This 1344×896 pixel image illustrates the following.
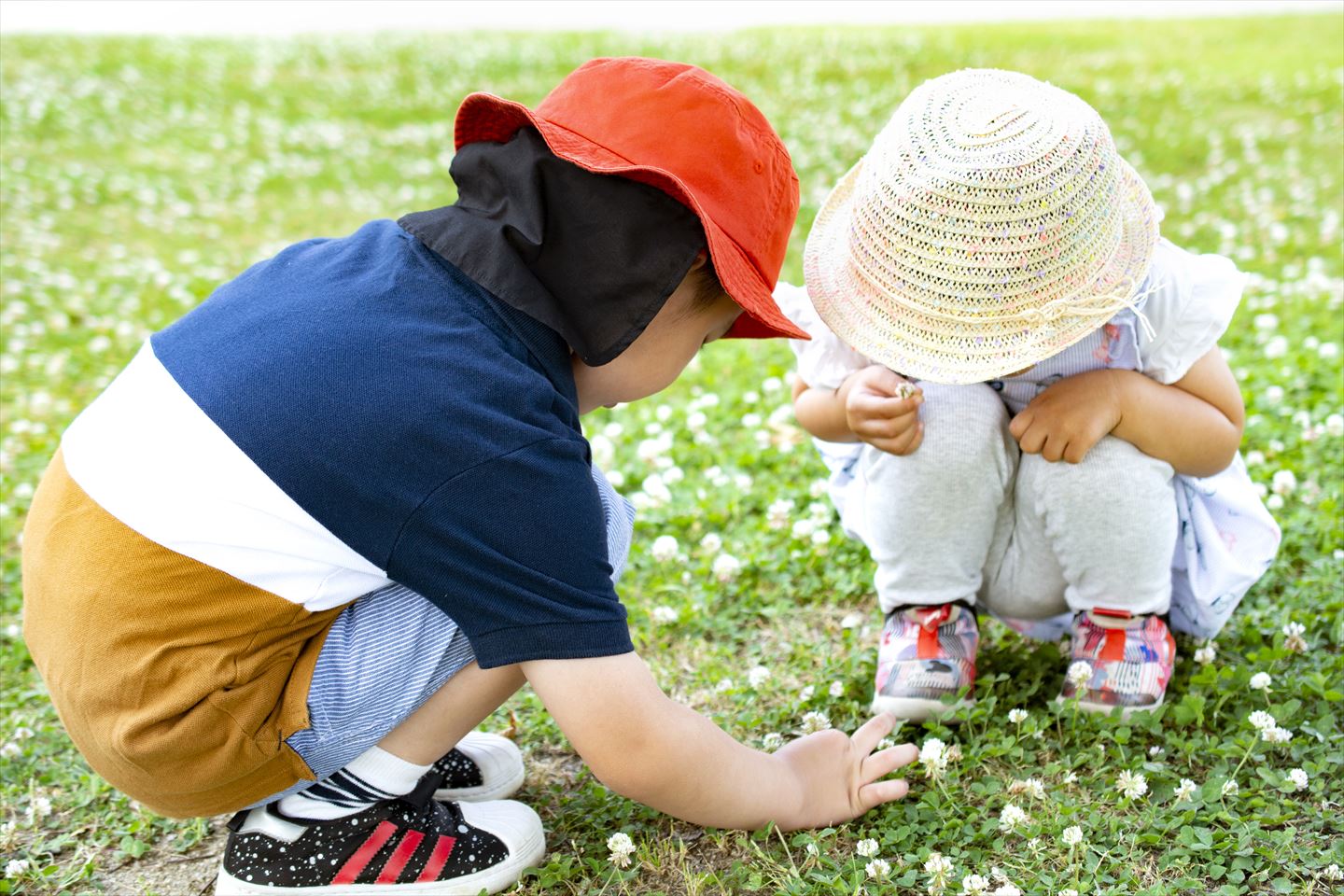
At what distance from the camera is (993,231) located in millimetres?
2104

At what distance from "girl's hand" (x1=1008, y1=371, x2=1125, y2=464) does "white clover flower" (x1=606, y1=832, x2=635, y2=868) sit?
3.27 feet

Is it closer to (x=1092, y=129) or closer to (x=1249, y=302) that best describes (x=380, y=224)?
(x=1092, y=129)

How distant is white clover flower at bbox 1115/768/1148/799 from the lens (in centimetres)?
214

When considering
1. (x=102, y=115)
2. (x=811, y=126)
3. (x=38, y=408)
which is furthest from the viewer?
(x=102, y=115)

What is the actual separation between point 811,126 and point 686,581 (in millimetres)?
6431

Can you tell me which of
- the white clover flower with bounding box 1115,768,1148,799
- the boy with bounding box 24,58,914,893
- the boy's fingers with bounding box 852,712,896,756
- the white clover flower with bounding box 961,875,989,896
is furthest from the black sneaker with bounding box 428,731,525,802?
the white clover flower with bounding box 1115,768,1148,799

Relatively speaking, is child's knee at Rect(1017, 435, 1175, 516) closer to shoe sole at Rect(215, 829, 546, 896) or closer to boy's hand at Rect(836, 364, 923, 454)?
boy's hand at Rect(836, 364, 923, 454)

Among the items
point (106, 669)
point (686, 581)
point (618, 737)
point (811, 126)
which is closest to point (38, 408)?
point (686, 581)

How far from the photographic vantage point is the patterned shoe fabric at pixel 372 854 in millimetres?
2062

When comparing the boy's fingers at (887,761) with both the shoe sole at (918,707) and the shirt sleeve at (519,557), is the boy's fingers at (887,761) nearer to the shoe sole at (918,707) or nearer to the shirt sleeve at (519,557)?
the shoe sole at (918,707)

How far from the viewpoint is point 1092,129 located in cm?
214

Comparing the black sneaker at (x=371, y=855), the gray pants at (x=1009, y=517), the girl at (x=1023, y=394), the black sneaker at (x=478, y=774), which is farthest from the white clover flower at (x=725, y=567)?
the black sneaker at (x=371, y=855)

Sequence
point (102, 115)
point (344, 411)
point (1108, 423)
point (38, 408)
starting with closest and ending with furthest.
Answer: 1. point (344, 411)
2. point (1108, 423)
3. point (38, 408)
4. point (102, 115)

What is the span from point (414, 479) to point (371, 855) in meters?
0.72
